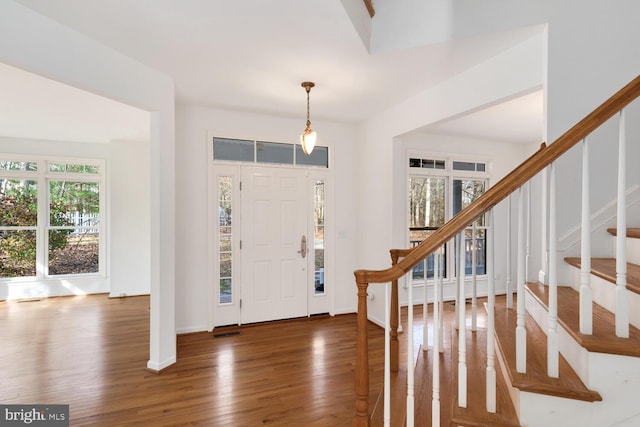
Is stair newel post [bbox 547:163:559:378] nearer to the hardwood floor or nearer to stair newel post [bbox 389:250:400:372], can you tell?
stair newel post [bbox 389:250:400:372]

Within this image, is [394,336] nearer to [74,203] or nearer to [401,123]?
[401,123]

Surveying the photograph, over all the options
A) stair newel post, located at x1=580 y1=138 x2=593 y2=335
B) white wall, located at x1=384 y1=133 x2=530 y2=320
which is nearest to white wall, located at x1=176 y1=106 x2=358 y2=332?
white wall, located at x1=384 y1=133 x2=530 y2=320

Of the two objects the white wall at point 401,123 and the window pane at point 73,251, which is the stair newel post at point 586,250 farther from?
the window pane at point 73,251

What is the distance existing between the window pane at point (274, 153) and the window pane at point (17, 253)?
4.40m

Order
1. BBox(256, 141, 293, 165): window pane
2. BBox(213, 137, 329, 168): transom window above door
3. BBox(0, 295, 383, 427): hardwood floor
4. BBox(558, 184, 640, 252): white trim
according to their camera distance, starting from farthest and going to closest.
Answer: BBox(256, 141, 293, 165): window pane, BBox(213, 137, 329, 168): transom window above door, BBox(0, 295, 383, 427): hardwood floor, BBox(558, 184, 640, 252): white trim

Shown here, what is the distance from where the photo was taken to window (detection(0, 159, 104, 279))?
210 inches

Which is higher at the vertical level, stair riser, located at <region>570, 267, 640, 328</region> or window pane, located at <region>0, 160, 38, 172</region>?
window pane, located at <region>0, 160, 38, 172</region>

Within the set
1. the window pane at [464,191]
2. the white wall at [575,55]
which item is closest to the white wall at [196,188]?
the white wall at [575,55]

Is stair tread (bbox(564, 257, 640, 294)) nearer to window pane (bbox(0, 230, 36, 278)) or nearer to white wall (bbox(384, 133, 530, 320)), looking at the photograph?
white wall (bbox(384, 133, 530, 320))

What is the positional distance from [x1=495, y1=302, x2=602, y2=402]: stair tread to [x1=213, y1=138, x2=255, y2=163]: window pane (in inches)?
132

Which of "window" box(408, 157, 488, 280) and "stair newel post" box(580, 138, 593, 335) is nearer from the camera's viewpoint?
"stair newel post" box(580, 138, 593, 335)

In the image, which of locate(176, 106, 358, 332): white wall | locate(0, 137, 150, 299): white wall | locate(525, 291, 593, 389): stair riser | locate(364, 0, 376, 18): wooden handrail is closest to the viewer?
locate(525, 291, 593, 389): stair riser

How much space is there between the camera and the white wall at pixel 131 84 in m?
1.99

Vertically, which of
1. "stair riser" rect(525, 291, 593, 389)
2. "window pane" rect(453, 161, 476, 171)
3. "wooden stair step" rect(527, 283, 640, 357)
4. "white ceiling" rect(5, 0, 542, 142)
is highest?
"white ceiling" rect(5, 0, 542, 142)
